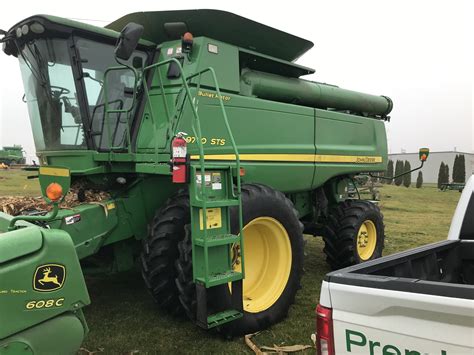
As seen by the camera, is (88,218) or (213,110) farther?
(213,110)

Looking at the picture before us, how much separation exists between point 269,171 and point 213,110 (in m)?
0.97

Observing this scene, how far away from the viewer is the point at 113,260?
13.2ft

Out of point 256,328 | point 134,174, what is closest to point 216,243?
point 256,328

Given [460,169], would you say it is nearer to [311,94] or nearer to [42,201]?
[311,94]

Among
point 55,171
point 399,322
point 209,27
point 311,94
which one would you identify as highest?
point 209,27

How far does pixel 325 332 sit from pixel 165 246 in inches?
78.6

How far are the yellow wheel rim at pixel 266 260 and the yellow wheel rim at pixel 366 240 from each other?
2.22 meters

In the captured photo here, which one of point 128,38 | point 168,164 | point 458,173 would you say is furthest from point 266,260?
point 458,173

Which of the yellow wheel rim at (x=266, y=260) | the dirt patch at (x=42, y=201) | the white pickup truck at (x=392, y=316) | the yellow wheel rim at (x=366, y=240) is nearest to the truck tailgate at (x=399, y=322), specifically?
the white pickup truck at (x=392, y=316)

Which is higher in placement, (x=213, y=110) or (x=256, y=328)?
(x=213, y=110)

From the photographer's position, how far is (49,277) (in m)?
2.43

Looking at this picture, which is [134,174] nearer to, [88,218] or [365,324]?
[88,218]

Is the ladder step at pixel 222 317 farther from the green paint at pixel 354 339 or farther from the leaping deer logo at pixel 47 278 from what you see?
the green paint at pixel 354 339

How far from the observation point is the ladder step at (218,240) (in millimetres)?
3188
